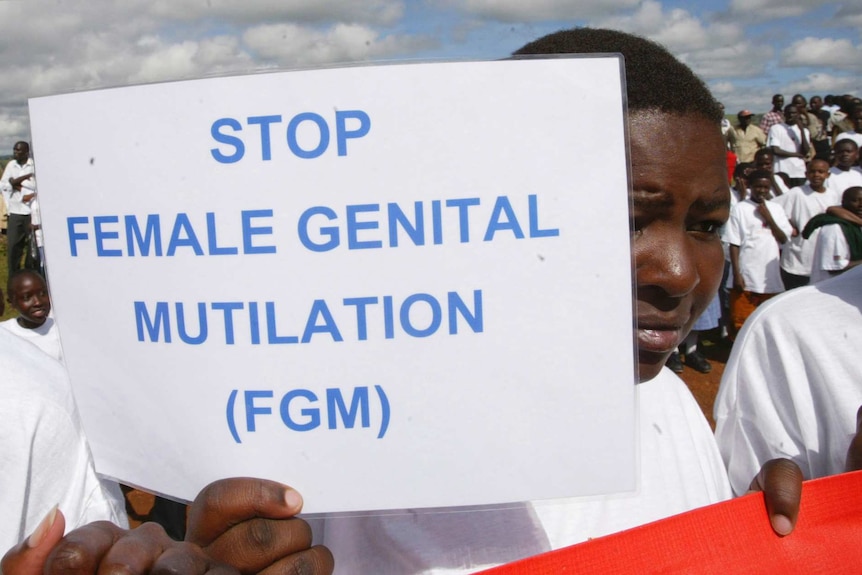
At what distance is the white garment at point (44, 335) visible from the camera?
3105 millimetres

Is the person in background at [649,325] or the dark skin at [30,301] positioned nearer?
the person in background at [649,325]

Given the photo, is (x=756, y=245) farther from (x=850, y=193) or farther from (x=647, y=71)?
(x=647, y=71)

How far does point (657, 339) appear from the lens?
42.2 inches

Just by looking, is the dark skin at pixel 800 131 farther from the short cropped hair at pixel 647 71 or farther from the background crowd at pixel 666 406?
the short cropped hair at pixel 647 71

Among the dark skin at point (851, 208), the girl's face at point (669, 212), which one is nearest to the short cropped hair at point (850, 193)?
the dark skin at point (851, 208)

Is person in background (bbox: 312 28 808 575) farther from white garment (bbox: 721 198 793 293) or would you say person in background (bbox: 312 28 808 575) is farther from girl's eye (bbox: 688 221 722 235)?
white garment (bbox: 721 198 793 293)

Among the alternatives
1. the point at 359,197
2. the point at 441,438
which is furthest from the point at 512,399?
the point at 359,197

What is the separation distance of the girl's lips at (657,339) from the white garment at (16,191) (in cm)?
980

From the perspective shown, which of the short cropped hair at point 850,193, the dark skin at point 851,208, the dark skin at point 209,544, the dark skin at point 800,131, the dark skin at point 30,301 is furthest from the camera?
the dark skin at point 800,131

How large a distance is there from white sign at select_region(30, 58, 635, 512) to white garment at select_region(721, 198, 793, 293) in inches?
236

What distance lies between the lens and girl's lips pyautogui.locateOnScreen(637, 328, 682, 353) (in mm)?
1065

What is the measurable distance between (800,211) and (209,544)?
689 cm

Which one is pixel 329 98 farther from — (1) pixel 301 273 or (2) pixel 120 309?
(2) pixel 120 309

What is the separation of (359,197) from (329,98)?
0.40ft
